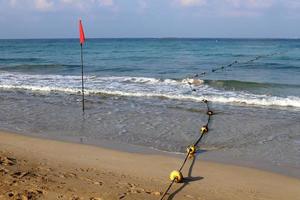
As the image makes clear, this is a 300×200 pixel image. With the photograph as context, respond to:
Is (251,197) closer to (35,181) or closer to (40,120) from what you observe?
(35,181)

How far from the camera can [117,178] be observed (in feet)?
19.0

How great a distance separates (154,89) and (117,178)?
1006cm

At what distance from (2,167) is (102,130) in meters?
3.27

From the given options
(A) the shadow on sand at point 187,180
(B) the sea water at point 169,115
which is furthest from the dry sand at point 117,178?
(B) the sea water at point 169,115

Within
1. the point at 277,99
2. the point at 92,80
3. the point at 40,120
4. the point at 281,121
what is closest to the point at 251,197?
the point at 281,121

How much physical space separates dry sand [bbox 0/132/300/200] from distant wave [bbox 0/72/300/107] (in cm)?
673

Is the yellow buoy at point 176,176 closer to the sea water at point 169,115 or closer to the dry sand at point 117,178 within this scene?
the dry sand at point 117,178

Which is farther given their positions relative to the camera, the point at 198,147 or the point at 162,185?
the point at 198,147

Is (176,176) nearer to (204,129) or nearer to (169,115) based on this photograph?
(204,129)

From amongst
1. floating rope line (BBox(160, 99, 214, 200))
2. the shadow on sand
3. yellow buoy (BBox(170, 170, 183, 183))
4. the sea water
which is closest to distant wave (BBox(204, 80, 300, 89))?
the sea water

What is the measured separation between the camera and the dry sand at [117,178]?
5188 millimetres

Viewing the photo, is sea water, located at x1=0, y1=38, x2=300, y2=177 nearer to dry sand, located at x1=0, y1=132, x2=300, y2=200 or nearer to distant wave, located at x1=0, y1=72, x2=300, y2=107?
distant wave, located at x1=0, y1=72, x2=300, y2=107

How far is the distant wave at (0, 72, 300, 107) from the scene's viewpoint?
13245mm

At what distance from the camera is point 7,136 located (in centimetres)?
830
